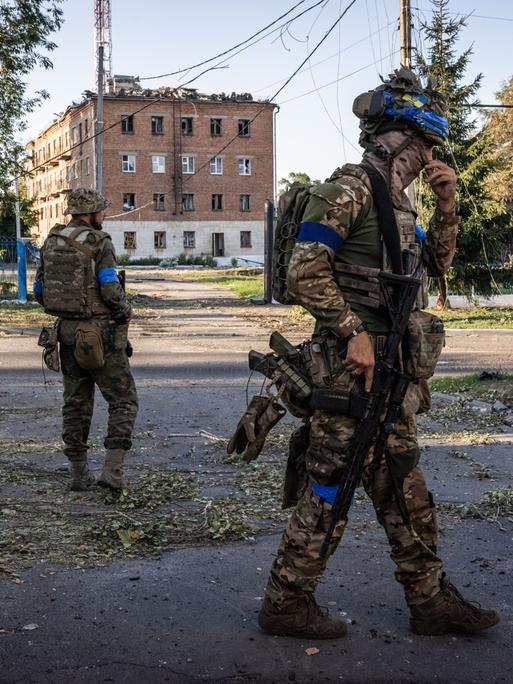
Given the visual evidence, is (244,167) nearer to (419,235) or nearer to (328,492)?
(419,235)

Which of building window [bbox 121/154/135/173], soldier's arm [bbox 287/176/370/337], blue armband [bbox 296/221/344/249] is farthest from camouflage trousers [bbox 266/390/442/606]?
building window [bbox 121/154/135/173]

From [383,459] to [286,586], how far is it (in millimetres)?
658

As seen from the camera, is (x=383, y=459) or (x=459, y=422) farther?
(x=459, y=422)

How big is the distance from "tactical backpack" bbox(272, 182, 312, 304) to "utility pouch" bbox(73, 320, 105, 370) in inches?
90.8

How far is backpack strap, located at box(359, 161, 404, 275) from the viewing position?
360cm

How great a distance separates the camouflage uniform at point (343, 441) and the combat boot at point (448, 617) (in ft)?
0.15

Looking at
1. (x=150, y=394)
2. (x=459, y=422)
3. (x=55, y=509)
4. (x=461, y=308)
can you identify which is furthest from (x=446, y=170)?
(x=461, y=308)

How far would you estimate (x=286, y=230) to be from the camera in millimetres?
3736

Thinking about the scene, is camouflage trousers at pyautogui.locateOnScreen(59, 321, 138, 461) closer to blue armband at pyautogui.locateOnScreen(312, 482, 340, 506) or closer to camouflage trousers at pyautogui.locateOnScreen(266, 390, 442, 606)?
camouflage trousers at pyautogui.locateOnScreen(266, 390, 442, 606)

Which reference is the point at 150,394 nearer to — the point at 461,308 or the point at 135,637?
the point at 135,637

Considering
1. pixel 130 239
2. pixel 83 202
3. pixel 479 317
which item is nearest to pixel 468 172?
pixel 479 317

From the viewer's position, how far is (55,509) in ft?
18.4

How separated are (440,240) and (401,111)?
0.62m

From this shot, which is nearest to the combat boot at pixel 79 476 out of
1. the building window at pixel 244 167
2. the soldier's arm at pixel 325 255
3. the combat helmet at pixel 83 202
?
the combat helmet at pixel 83 202
